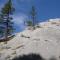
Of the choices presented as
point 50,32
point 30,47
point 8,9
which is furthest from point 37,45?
point 8,9

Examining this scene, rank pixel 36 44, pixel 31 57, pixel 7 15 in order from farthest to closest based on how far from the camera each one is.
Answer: pixel 7 15
pixel 36 44
pixel 31 57

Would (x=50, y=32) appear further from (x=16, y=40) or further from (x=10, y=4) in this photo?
(x=10, y=4)

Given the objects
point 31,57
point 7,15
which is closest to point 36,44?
point 31,57

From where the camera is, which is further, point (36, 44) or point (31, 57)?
point (36, 44)

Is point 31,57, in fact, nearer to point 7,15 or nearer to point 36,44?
point 36,44

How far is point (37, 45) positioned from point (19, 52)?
5.83ft

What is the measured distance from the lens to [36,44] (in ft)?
71.6

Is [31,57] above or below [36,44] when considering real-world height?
below

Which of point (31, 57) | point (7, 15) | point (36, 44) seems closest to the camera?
point (31, 57)

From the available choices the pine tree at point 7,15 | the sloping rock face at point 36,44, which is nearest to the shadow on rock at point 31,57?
the sloping rock face at point 36,44

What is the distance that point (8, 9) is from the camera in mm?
52438

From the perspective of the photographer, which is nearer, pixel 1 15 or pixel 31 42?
pixel 31 42

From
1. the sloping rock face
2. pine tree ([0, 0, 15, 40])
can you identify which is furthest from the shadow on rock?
pine tree ([0, 0, 15, 40])

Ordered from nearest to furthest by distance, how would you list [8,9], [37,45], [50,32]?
[37,45] < [50,32] < [8,9]
